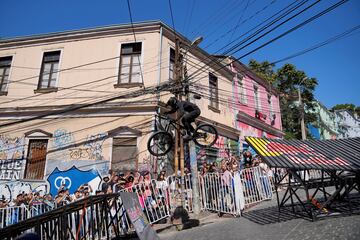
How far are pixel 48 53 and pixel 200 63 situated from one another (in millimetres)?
9122

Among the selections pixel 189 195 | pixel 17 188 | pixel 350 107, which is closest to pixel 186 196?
pixel 189 195

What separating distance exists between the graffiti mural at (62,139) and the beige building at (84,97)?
5 centimetres

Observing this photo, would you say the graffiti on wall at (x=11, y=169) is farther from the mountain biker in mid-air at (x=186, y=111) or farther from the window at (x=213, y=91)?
the window at (x=213, y=91)

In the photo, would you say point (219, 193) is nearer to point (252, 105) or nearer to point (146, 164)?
point (146, 164)

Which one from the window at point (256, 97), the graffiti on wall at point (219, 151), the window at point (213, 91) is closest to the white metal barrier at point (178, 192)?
the graffiti on wall at point (219, 151)

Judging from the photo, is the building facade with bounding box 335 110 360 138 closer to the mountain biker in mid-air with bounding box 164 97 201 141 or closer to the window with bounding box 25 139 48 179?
the mountain biker in mid-air with bounding box 164 97 201 141

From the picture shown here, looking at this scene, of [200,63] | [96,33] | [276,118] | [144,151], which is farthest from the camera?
[276,118]

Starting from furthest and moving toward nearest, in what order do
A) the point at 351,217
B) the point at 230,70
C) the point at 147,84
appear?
the point at 230,70, the point at 147,84, the point at 351,217

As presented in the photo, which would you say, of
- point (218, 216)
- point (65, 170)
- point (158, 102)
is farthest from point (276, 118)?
point (65, 170)

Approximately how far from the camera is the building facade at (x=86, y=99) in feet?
42.2

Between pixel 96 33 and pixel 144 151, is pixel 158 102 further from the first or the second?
pixel 96 33

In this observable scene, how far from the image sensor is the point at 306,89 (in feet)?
97.5

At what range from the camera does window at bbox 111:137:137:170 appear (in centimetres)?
1257

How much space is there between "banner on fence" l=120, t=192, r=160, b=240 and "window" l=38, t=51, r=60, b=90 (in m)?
10.4
